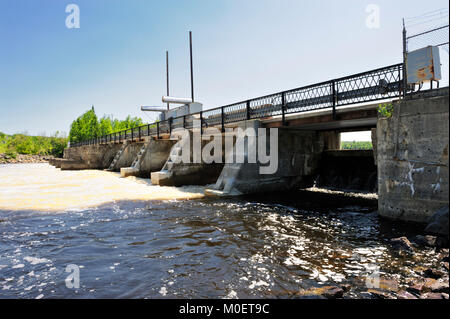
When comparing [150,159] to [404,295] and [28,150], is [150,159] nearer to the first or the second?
[404,295]

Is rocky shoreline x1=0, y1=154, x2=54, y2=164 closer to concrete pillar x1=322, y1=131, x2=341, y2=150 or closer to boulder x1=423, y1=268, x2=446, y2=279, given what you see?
concrete pillar x1=322, y1=131, x2=341, y2=150

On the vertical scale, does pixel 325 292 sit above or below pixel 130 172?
below

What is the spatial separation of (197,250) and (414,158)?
6.65 m

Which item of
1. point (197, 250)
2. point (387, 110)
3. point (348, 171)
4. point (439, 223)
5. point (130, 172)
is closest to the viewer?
point (197, 250)

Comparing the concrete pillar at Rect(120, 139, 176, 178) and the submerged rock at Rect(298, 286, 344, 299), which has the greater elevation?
the concrete pillar at Rect(120, 139, 176, 178)

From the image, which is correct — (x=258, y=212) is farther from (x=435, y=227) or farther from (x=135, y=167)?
(x=135, y=167)

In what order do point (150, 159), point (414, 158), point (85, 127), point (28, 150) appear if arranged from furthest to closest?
point (28, 150) → point (85, 127) → point (150, 159) → point (414, 158)

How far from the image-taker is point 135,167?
78.3 ft

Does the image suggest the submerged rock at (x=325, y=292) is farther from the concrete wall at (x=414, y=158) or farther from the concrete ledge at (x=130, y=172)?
the concrete ledge at (x=130, y=172)

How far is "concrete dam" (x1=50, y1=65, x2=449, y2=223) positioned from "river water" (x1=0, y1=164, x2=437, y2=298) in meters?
1.35

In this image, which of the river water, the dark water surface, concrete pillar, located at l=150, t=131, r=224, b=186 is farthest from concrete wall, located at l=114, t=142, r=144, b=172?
the dark water surface

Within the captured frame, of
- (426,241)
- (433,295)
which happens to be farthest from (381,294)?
(426,241)

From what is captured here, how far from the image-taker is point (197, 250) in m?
6.43

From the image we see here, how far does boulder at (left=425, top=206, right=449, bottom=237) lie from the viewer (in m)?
6.45
